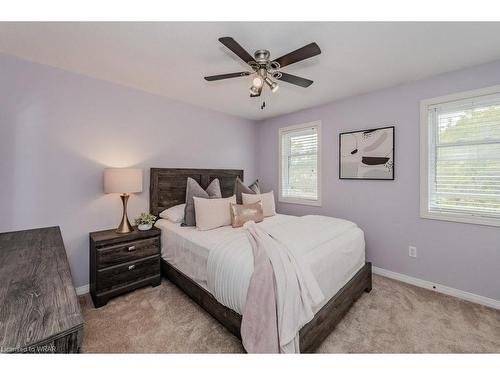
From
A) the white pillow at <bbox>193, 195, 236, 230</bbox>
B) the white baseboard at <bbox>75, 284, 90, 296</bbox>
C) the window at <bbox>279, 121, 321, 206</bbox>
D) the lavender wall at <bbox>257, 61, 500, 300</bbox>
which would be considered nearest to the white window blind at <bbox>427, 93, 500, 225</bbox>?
the lavender wall at <bbox>257, 61, 500, 300</bbox>

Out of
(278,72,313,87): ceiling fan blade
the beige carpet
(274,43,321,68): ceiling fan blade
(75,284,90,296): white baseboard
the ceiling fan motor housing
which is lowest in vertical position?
the beige carpet

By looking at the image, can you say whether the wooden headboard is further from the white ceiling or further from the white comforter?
the white comforter

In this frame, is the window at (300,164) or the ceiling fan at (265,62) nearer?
the ceiling fan at (265,62)

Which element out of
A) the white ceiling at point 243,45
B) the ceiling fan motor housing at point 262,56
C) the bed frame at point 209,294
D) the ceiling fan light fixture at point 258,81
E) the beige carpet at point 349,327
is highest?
the white ceiling at point 243,45

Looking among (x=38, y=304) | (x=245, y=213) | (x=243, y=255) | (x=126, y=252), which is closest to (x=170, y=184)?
(x=126, y=252)

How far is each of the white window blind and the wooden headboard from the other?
294cm

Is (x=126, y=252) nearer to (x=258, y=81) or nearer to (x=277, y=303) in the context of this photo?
(x=277, y=303)

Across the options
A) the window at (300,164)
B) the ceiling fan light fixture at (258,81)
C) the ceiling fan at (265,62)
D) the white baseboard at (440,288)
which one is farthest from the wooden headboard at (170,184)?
the white baseboard at (440,288)

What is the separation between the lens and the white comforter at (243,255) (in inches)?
60.1

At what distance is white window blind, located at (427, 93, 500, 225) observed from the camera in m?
2.11

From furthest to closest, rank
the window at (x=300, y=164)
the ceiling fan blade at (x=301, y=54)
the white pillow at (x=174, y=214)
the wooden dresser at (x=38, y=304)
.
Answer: the window at (x=300, y=164) → the white pillow at (x=174, y=214) → the ceiling fan blade at (x=301, y=54) → the wooden dresser at (x=38, y=304)

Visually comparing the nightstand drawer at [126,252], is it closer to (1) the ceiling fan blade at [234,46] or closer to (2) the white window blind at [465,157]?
(1) the ceiling fan blade at [234,46]

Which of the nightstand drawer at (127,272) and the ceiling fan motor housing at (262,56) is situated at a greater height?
the ceiling fan motor housing at (262,56)

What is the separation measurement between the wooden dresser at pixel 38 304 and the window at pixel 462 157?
125 inches
